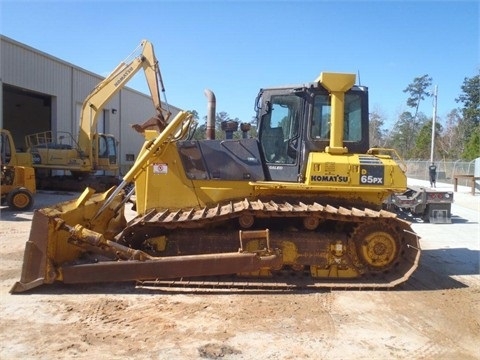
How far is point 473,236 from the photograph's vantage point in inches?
408

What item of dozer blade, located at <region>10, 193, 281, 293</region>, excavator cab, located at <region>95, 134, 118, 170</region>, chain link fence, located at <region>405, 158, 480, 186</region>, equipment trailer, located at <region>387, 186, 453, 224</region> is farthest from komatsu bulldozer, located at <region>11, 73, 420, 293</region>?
chain link fence, located at <region>405, 158, 480, 186</region>

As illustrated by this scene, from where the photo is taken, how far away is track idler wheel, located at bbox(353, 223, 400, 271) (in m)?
6.00

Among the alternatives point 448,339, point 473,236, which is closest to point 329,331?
point 448,339

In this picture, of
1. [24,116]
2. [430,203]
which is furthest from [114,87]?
Result: [24,116]

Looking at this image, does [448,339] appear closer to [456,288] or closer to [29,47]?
[456,288]

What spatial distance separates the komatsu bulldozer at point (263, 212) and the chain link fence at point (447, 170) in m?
23.5

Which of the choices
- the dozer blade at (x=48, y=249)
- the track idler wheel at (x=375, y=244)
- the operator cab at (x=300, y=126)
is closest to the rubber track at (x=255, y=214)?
the track idler wheel at (x=375, y=244)

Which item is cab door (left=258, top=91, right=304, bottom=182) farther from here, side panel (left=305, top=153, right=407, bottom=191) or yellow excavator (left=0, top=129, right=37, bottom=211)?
yellow excavator (left=0, top=129, right=37, bottom=211)

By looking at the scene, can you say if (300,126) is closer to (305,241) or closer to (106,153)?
(305,241)

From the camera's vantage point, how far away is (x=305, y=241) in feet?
19.6

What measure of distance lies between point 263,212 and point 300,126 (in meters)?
1.56

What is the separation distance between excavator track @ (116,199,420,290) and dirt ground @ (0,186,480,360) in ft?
1.11

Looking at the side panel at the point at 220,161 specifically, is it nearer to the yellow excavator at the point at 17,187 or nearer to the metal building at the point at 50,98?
the yellow excavator at the point at 17,187

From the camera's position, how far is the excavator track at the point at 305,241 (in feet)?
19.0
